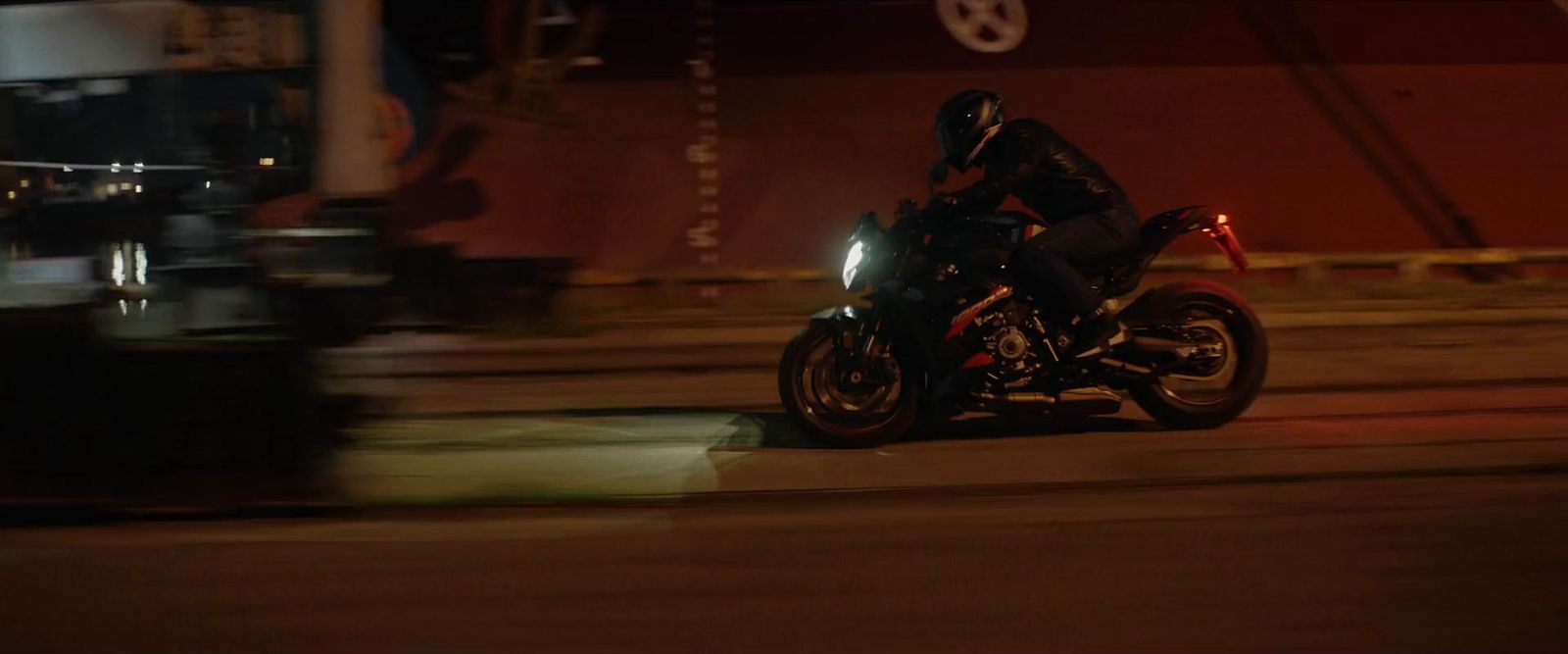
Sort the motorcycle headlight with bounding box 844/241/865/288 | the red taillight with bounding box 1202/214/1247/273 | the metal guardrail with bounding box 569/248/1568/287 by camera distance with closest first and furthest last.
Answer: the motorcycle headlight with bounding box 844/241/865/288, the red taillight with bounding box 1202/214/1247/273, the metal guardrail with bounding box 569/248/1568/287

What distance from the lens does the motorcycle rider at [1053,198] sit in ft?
23.9

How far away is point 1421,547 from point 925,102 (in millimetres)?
14957

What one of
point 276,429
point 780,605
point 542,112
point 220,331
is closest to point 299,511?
point 276,429

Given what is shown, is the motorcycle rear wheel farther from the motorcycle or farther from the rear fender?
the rear fender

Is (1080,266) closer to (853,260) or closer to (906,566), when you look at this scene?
(853,260)

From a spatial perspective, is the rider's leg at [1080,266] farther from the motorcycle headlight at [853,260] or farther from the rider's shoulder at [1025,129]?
the motorcycle headlight at [853,260]

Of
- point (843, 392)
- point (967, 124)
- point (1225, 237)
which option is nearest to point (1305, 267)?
point (1225, 237)

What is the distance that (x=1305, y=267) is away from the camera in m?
17.2

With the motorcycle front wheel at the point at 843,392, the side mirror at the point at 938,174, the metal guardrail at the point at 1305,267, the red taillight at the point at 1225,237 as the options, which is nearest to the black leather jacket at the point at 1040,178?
the side mirror at the point at 938,174

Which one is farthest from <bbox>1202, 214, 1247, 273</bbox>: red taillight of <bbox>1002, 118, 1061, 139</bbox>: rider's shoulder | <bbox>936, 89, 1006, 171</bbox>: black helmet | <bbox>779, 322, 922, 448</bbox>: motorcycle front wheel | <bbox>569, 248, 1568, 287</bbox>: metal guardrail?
<bbox>569, 248, 1568, 287</bbox>: metal guardrail

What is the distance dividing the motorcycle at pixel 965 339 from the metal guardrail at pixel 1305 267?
30.2 feet

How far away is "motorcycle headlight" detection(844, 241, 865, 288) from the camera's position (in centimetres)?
736

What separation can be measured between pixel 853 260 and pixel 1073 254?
1040 mm

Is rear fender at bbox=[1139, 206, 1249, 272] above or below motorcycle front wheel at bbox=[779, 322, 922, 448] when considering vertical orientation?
above
